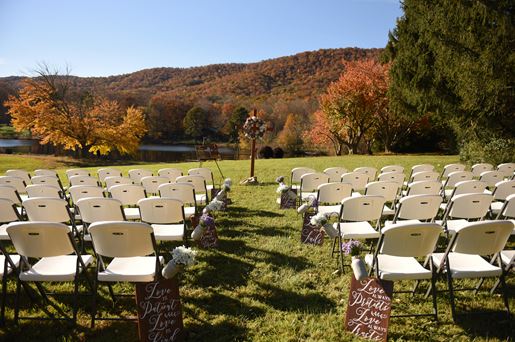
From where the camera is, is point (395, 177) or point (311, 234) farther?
point (395, 177)

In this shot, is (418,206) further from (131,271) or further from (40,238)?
(40,238)

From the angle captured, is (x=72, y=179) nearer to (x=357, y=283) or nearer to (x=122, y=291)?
(x=122, y=291)

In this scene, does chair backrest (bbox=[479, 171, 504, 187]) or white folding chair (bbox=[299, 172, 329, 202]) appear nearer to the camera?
chair backrest (bbox=[479, 171, 504, 187])

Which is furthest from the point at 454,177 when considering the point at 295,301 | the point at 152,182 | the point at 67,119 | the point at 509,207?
the point at 67,119

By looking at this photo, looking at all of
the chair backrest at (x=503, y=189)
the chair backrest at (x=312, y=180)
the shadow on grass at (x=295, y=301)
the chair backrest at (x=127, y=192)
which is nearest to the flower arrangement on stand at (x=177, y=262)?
the shadow on grass at (x=295, y=301)

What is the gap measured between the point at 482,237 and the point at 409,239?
0.57 m

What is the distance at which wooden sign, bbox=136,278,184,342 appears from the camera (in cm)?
253

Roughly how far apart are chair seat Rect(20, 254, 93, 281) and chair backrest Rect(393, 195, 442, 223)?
3207 millimetres

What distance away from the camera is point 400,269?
2.97 m

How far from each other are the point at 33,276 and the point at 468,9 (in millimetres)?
11849

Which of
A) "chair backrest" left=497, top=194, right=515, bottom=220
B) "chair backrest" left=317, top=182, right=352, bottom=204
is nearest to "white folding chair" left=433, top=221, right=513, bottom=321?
"chair backrest" left=497, top=194, right=515, bottom=220

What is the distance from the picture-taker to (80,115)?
95.3ft

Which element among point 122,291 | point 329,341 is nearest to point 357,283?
point 329,341

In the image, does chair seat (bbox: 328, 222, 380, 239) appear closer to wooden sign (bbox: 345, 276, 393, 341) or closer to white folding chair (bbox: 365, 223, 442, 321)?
white folding chair (bbox: 365, 223, 442, 321)
